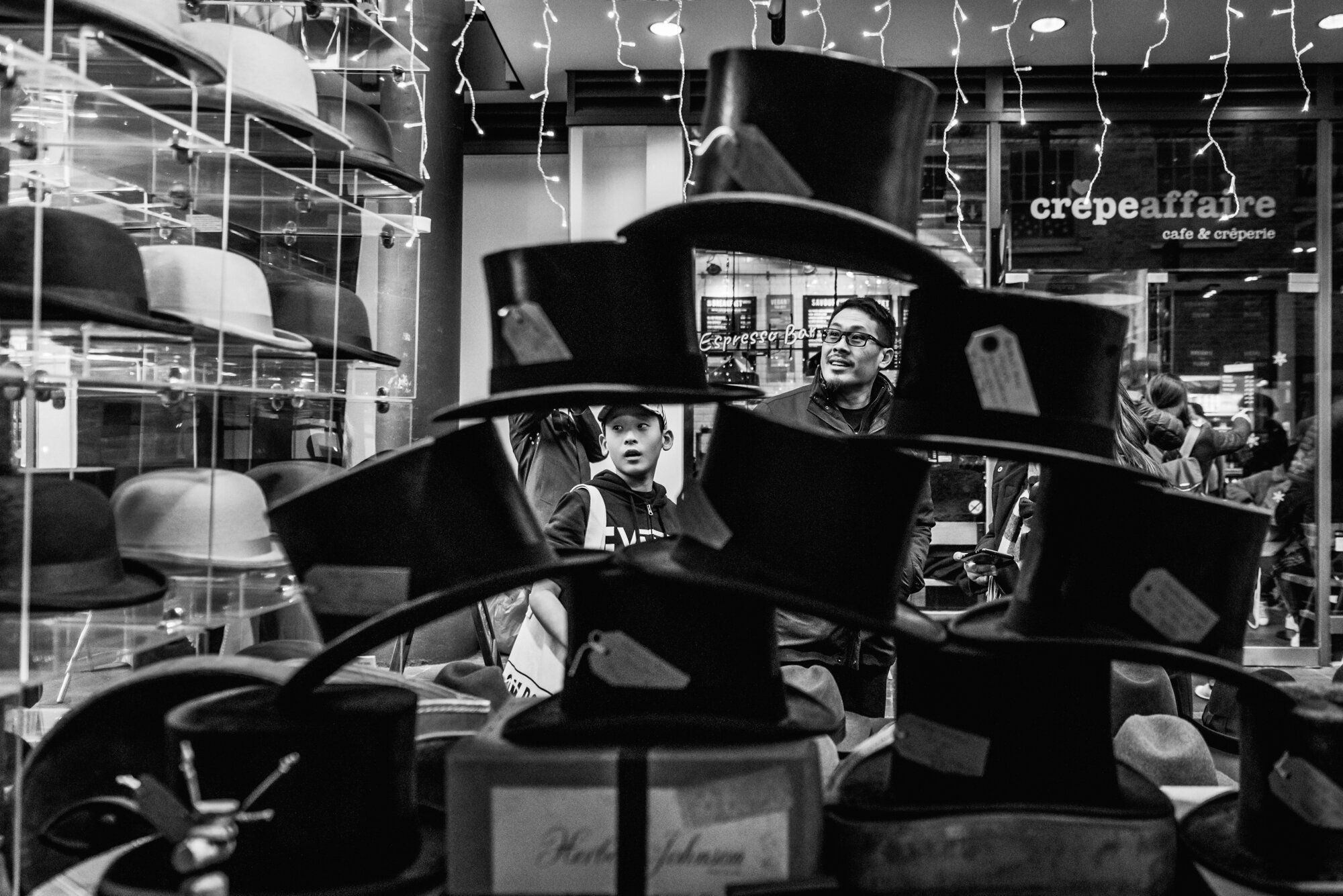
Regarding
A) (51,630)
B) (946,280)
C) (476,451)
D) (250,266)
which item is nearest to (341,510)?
(476,451)

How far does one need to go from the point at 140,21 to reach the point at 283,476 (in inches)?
49.1

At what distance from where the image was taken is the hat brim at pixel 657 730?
44.4 inches

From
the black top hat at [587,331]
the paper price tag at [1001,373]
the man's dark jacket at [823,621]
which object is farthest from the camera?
the man's dark jacket at [823,621]

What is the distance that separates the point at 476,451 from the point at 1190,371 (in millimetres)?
5855

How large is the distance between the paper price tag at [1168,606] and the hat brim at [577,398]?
23.0 inches

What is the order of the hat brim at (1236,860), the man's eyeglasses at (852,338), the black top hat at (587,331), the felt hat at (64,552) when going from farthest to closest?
the man's eyeglasses at (852,338), the felt hat at (64,552), the black top hat at (587,331), the hat brim at (1236,860)

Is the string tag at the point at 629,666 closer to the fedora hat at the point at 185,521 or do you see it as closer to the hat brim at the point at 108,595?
the hat brim at the point at 108,595

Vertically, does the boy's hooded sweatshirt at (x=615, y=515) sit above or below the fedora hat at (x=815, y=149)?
below

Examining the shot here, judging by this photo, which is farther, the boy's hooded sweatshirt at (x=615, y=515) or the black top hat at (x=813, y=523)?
the boy's hooded sweatshirt at (x=615, y=515)

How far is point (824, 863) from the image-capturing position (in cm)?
115

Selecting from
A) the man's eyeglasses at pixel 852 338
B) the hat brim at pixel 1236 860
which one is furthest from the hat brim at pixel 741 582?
the man's eyeglasses at pixel 852 338

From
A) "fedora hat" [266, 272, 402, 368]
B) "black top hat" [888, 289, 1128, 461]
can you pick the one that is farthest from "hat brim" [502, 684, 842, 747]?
"fedora hat" [266, 272, 402, 368]

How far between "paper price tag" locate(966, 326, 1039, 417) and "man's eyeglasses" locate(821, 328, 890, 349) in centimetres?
176

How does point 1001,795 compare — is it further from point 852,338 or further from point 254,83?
A: point 254,83
